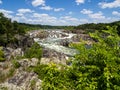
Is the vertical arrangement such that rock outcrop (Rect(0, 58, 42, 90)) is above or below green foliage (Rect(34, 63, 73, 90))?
below

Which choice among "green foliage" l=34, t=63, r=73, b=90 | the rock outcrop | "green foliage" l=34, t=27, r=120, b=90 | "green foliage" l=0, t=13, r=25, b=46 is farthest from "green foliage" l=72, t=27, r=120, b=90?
"green foliage" l=0, t=13, r=25, b=46

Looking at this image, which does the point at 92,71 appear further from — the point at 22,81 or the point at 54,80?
the point at 22,81

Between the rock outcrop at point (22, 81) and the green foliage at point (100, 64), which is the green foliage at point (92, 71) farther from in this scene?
the rock outcrop at point (22, 81)

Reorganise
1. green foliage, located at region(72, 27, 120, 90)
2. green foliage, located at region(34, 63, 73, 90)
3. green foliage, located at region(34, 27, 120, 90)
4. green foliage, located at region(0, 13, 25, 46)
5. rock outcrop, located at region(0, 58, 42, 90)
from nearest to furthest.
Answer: green foliage, located at region(72, 27, 120, 90) → green foliage, located at region(34, 27, 120, 90) → green foliage, located at region(34, 63, 73, 90) → rock outcrop, located at region(0, 58, 42, 90) → green foliage, located at region(0, 13, 25, 46)

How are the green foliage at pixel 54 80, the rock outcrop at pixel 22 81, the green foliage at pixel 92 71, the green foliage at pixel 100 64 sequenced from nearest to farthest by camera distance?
1. the green foliage at pixel 100 64
2. the green foliage at pixel 92 71
3. the green foliage at pixel 54 80
4. the rock outcrop at pixel 22 81

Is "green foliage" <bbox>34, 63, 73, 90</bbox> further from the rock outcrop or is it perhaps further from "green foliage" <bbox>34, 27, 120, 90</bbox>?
the rock outcrop

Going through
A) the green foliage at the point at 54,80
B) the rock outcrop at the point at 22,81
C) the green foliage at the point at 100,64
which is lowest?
the rock outcrop at the point at 22,81

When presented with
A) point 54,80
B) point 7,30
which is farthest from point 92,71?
point 7,30

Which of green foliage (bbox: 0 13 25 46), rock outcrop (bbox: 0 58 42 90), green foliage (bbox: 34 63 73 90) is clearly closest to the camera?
green foliage (bbox: 34 63 73 90)

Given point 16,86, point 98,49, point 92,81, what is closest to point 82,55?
point 98,49

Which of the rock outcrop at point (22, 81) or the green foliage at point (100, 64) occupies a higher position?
the green foliage at point (100, 64)

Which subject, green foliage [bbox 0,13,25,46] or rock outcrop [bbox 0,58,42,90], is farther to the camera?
green foliage [bbox 0,13,25,46]

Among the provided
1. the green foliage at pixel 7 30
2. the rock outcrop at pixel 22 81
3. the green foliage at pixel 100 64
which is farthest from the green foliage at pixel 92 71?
the green foliage at pixel 7 30

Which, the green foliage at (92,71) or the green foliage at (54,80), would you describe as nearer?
the green foliage at (92,71)
